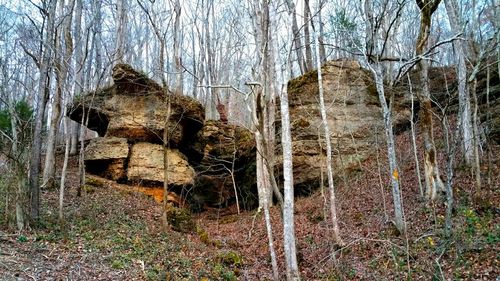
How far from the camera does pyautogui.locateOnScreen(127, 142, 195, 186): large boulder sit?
15.3 metres

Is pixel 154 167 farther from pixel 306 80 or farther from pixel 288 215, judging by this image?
pixel 288 215

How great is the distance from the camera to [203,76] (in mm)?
25125

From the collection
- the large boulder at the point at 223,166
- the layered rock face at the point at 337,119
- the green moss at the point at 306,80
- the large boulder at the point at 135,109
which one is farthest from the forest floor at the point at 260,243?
the green moss at the point at 306,80

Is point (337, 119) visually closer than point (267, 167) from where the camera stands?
No

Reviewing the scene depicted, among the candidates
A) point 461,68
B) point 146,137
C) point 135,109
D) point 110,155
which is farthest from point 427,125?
point 110,155

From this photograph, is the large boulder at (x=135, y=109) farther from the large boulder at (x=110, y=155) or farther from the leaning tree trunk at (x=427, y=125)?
the leaning tree trunk at (x=427, y=125)

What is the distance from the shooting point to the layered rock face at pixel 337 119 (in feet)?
52.1

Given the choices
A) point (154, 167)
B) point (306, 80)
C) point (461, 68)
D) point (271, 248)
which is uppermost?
point (306, 80)

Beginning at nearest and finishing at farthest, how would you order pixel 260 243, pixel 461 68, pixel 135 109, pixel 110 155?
1. pixel 461 68
2. pixel 260 243
3. pixel 110 155
4. pixel 135 109

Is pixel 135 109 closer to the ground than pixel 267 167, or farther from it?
farther from it

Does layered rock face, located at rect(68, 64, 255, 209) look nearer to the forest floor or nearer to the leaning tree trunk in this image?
the forest floor

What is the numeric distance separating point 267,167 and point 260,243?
16.3 feet

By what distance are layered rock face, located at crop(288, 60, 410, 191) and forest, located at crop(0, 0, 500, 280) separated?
0.07m

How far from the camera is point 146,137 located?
16.0 meters
